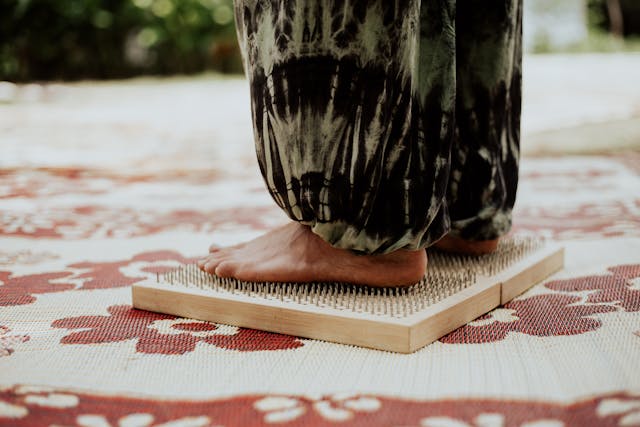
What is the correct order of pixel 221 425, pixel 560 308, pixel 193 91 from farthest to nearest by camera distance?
pixel 193 91, pixel 560 308, pixel 221 425

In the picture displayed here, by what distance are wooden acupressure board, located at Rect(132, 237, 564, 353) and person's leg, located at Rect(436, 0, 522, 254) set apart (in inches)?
2.7

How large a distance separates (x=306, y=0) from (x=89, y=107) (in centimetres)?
426

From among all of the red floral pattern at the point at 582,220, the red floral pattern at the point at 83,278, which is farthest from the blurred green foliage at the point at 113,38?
the red floral pattern at the point at 83,278

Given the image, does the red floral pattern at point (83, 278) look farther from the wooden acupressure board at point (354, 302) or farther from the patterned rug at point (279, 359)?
the wooden acupressure board at point (354, 302)

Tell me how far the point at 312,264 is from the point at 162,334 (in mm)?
222

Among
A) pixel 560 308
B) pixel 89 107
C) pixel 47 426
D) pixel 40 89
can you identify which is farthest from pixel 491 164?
pixel 40 89

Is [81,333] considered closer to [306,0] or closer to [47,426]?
[47,426]

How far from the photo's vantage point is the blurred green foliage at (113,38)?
22.6ft

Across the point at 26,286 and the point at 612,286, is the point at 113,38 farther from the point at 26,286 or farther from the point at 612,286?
the point at 612,286

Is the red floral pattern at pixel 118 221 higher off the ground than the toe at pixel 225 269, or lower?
lower

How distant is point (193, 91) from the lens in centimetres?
582

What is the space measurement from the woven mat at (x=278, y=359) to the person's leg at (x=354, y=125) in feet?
0.45

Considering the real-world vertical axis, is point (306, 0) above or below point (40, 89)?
above

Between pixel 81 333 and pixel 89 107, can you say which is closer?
pixel 81 333
